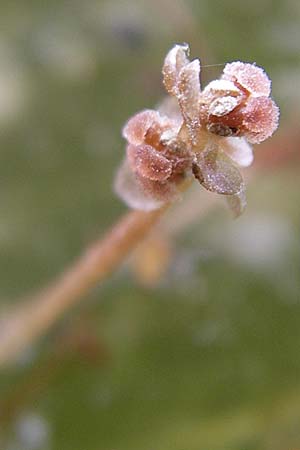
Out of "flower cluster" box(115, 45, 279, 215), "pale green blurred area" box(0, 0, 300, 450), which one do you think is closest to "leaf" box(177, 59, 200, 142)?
"flower cluster" box(115, 45, 279, 215)

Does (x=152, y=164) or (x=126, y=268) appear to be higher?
(x=126, y=268)

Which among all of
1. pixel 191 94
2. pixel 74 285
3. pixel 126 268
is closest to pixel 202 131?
pixel 191 94

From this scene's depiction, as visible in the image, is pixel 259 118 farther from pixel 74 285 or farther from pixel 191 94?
pixel 74 285

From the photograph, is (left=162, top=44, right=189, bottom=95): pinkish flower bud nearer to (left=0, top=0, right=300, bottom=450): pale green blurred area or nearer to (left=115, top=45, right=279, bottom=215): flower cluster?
(left=115, top=45, right=279, bottom=215): flower cluster

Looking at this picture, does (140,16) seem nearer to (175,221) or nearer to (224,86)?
(175,221)

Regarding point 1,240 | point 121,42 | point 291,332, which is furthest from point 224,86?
point 121,42

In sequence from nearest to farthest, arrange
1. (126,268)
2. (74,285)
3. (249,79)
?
(249,79), (74,285), (126,268)

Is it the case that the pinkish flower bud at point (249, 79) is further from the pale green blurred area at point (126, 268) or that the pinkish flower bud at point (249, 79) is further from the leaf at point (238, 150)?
the pale green blurred area at point (126, 268)
